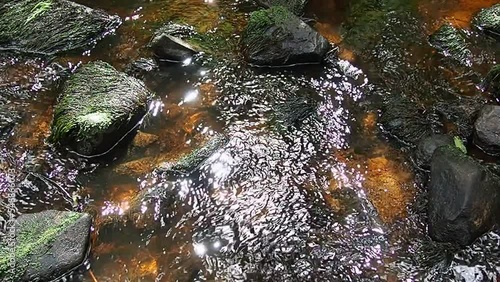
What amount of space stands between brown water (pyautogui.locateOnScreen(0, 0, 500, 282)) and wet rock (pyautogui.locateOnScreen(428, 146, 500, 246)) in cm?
12

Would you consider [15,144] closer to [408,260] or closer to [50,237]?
[50,237]

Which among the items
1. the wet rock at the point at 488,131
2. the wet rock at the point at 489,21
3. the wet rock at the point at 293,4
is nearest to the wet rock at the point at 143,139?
the wet rock at the point at 293,4

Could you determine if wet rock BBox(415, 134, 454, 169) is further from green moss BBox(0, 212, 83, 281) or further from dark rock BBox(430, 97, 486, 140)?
green moss BBox(0, 212, 83, 281)

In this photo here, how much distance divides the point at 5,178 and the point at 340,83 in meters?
3.49

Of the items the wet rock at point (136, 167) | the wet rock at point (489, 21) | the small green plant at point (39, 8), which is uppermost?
the small green plant at point (39, 8)

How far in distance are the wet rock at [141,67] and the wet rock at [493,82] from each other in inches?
144

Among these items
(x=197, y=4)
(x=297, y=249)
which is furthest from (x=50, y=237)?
(x=197, y=4)

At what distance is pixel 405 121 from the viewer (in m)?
4.93

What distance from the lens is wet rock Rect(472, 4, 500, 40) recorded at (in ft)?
20.6

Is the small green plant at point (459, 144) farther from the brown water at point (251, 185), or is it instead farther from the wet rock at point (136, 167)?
the wet rock at point (136, 167)

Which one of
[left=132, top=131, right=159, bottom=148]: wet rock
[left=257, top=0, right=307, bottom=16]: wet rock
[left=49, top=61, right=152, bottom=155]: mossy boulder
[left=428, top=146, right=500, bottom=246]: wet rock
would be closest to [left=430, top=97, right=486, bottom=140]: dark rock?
[left=428, top=146, right=500, bottom=246]: wet rock

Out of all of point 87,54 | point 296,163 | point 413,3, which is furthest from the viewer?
point 413,3

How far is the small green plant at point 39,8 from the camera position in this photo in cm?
619

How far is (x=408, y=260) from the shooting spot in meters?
3.86
